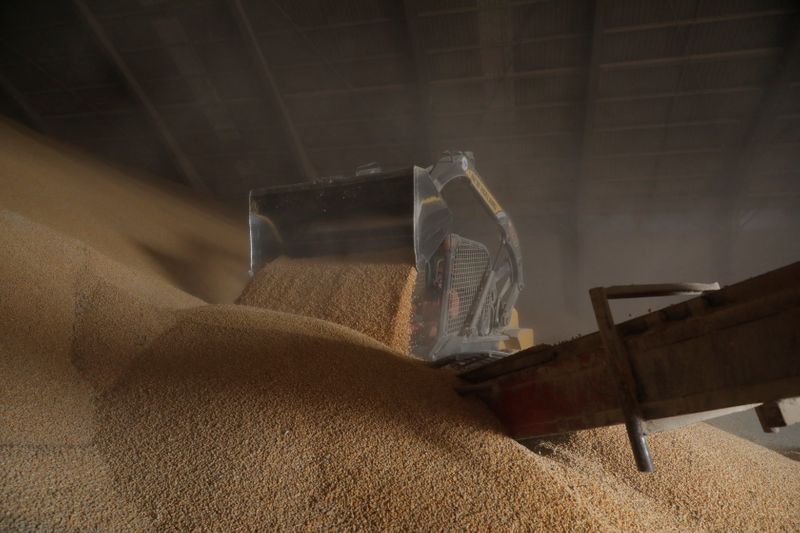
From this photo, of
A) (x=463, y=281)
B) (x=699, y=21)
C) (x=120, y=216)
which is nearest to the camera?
(x=463, y=281)

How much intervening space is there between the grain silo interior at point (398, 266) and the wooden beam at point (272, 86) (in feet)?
0.16

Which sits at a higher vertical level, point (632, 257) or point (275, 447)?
point (632, 257)

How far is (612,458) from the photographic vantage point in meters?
2.07

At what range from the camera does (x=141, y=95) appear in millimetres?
8266

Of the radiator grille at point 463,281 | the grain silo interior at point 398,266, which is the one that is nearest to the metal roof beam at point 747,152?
the grain silo interior at point 398,266

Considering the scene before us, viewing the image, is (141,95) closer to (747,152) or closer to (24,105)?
(24,105)

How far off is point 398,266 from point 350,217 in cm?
68

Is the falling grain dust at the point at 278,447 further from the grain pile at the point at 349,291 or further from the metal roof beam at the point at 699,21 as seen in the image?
the metal roof beam at the point at 699,21

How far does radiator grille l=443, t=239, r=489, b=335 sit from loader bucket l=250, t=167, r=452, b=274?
0.27 metres

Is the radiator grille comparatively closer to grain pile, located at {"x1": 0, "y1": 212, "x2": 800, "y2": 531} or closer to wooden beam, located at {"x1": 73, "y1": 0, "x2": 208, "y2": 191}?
grain pile, located at {"x1": 0, "y1": 212, "x2": 800, "y2": 531}

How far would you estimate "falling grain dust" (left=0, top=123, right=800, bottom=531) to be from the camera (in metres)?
1.49

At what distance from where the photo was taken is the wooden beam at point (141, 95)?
7477 mm

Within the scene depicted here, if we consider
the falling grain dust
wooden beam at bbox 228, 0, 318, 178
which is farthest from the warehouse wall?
the falling grain dust

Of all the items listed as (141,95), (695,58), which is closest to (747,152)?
(695,58)
